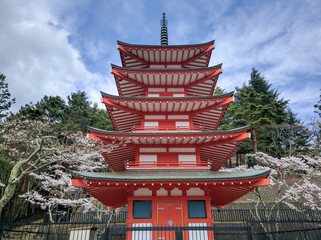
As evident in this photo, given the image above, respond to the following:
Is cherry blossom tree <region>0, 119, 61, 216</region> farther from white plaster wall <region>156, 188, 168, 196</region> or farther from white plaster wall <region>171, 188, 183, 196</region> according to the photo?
white plaster wall <region>171, 188, 183, 196</region>

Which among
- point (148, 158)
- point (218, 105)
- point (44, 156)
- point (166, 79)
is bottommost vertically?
point (148, 158)

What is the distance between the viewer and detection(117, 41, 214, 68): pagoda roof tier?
15602 millimetres

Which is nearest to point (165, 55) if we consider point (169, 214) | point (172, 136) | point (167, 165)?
point (172, 136)

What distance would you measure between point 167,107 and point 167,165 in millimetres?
4069

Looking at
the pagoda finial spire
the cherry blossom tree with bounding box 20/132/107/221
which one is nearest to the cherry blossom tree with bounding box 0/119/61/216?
the cherry blossom tree with bounding box 20/132/107/221

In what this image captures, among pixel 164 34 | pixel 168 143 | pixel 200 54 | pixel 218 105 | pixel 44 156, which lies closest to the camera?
pixel 168 143

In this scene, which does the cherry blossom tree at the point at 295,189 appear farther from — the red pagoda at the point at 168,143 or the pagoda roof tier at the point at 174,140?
the pagoda roof tier at the point at 174,140

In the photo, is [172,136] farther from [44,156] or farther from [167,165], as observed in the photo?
[44,156]

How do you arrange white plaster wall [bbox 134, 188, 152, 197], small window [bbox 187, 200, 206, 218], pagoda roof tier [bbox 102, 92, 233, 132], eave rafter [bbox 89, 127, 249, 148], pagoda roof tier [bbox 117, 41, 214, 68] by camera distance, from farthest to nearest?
pagoda roof tier [bbox 117, 41, 214, 68], pagoda roof tier [bbox 102, 92, 233, 132], eave rafter [bbox 89, 127, 249, 148], white plaster wall [bbox 134, 188, 152, 197], small window [bbox 187, 200, 206, 218]

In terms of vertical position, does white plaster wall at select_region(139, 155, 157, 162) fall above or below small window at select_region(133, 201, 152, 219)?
above

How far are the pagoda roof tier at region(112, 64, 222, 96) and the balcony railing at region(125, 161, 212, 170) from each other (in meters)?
6.04

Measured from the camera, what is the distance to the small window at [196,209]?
440 inches

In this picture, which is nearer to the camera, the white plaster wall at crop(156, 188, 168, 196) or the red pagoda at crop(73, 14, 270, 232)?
the red pagoda at crop(73, 14, 270, 232)

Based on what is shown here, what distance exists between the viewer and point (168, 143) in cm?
1305
